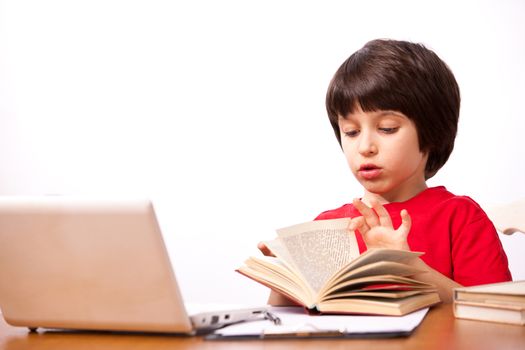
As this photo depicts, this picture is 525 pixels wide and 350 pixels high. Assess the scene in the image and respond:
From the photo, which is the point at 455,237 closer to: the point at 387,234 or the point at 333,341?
the point at 387,234

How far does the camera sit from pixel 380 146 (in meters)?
1.49

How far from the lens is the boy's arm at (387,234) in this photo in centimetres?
122

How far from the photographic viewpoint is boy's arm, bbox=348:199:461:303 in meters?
1.22

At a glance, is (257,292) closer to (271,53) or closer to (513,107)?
(271,53)

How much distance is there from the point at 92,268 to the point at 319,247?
0.37 meters

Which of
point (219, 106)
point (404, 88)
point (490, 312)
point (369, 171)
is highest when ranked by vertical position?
point (219, 106)

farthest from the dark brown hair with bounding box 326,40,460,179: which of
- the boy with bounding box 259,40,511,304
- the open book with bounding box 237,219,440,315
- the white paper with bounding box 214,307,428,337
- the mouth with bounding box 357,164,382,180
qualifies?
the white paper with bounding box 214,307,428,337

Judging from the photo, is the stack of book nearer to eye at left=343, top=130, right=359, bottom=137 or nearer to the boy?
the boy

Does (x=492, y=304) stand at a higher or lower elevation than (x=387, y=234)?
lower

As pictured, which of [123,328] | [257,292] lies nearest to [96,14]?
[257,292]

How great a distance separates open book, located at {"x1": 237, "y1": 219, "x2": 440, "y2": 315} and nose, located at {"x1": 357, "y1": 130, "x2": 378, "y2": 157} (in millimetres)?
312

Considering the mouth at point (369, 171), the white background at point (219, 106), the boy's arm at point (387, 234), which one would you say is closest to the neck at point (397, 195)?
the mouth at point (369, 171)

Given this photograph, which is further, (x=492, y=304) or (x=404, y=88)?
(x=404, y=88)

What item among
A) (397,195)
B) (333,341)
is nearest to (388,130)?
(397,195)
